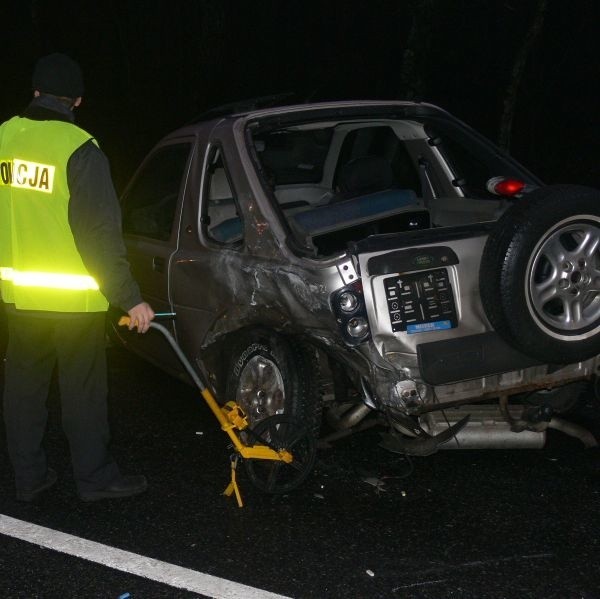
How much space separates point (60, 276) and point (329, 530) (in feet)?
5.48

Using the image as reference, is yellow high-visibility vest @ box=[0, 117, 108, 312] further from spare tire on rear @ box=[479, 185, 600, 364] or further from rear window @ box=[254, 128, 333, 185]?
rear window @ box=[254, 128, 333, 185]

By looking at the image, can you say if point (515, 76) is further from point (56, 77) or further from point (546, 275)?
point (56, 77)

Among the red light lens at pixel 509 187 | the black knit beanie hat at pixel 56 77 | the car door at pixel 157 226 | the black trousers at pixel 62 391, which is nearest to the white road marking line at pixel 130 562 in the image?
the black trousers at pixel 62 391

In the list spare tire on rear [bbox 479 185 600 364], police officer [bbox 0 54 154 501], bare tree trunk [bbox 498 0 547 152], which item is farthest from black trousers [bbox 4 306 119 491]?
bare tree trunk [bbox 498 0 547 152]

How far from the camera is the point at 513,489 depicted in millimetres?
4895

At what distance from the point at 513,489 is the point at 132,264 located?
2.81 m

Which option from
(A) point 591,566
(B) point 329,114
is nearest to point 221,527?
(A) point 591,566

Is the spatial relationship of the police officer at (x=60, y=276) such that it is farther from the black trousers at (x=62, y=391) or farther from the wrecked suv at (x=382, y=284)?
the wrecked suv at (x=382, y=284)

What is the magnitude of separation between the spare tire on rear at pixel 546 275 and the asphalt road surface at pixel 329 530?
0.76 metres

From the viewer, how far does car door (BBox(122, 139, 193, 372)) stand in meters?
6.00

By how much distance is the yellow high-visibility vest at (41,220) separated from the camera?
4605mm

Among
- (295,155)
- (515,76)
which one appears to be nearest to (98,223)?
(295,155)

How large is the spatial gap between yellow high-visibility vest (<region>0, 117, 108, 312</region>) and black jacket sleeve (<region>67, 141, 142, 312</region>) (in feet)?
0.23

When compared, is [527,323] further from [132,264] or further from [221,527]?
[132,264]
